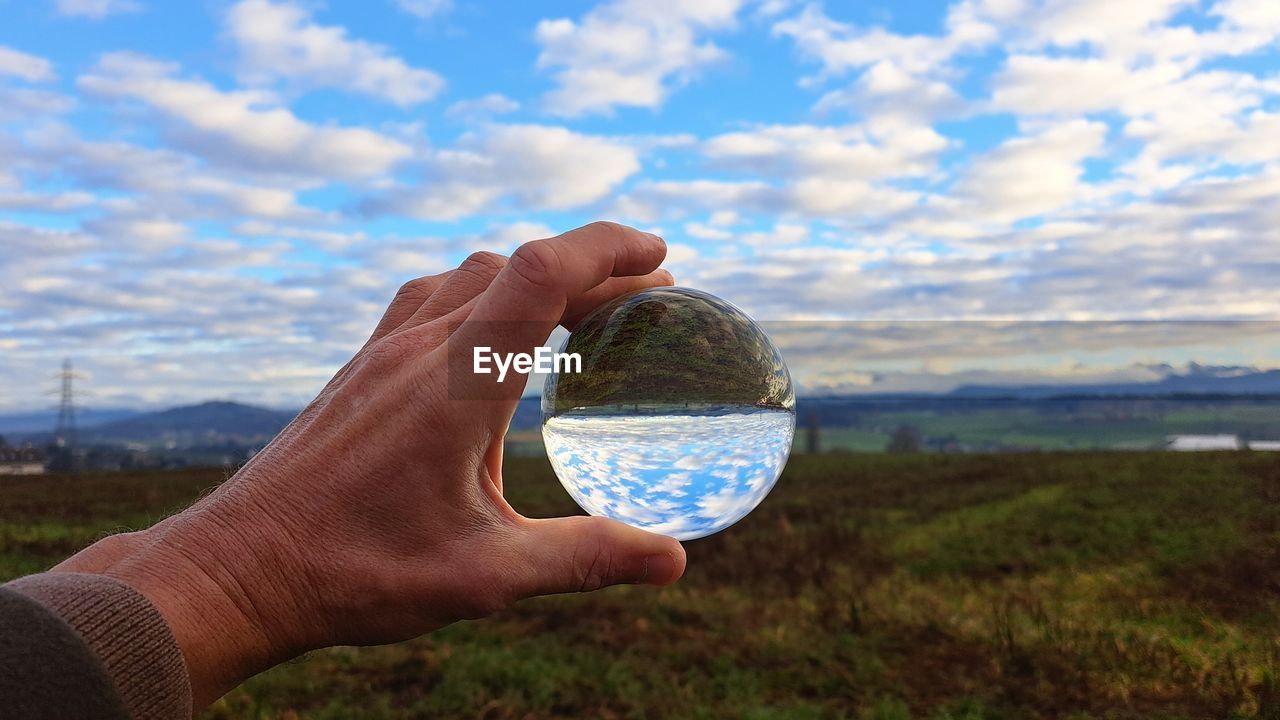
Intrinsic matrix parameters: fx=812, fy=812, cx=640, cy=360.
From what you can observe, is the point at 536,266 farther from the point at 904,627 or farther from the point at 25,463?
the point at 25,463

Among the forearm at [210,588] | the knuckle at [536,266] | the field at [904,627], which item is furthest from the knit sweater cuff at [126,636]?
the field at [904,627]

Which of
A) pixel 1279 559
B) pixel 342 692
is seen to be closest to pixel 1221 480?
pixel 1279 559

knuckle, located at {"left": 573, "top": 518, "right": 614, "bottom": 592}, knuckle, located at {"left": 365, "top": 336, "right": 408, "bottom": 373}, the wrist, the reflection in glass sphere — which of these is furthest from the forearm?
the reflection in glass sphere

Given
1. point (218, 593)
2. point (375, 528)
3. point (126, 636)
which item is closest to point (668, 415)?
point (375, 528)

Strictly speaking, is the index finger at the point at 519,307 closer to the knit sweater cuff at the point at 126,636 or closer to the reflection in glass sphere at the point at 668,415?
the reflection in glass sphere at the point at 668,415

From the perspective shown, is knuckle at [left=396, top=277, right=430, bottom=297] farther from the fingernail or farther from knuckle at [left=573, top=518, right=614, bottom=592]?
the fingernail

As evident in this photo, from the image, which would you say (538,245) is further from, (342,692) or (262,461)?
(342,692)
